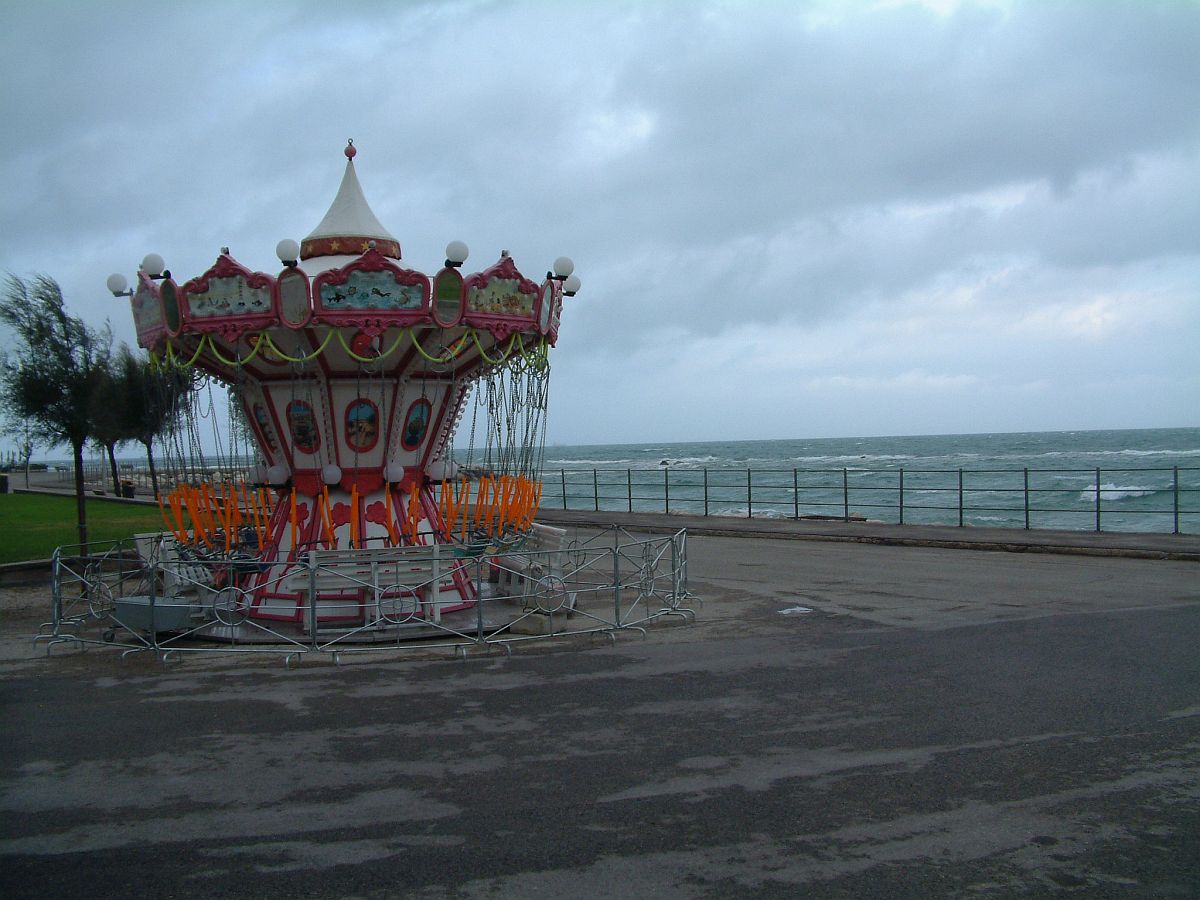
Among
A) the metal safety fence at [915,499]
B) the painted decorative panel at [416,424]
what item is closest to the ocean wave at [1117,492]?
the metal safety fence at [915,499]

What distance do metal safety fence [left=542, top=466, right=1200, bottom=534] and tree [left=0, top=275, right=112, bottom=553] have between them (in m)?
12.9

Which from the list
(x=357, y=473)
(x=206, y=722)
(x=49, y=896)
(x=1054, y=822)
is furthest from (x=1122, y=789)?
(x=357, y=473)

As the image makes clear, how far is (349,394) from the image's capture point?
12.9 meters

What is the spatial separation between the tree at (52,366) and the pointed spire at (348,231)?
8.43 meters

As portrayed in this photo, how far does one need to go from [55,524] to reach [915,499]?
36284 mm

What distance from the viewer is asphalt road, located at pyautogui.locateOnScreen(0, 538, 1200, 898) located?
16.9ft

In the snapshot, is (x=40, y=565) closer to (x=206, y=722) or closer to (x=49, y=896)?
(x=206, y=722)

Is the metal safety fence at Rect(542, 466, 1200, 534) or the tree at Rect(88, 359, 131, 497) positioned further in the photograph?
the metal safety fence at Rect(542, 466, 1200, 534)

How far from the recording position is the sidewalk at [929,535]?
57.2 ft

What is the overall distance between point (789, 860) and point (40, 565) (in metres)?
15.7

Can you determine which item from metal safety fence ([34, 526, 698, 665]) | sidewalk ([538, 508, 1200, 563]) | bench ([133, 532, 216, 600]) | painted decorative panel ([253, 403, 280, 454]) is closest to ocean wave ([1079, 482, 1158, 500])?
sidewalk ([538, 508, 1200, 563])

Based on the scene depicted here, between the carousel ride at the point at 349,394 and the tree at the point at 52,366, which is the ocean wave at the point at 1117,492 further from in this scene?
the tree at the point at 52,366

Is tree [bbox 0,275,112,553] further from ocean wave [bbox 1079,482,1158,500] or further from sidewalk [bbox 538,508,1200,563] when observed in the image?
ocean wave [bbox 1079,482,1158,500]

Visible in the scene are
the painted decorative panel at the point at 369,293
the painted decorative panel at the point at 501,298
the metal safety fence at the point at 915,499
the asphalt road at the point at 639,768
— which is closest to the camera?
the asphalt road at the point at 639,768
